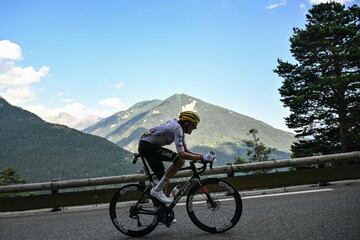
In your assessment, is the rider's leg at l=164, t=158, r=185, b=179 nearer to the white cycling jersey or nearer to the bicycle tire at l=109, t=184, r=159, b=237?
the white cycling jersey

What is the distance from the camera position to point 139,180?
1044 centimetres

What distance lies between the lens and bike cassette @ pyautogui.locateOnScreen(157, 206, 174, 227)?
5961mm

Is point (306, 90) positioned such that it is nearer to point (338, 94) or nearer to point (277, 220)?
point (338, 94)

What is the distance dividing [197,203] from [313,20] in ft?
120

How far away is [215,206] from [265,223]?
873mm

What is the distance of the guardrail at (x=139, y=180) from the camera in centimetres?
1045

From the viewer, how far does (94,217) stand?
8188 mm

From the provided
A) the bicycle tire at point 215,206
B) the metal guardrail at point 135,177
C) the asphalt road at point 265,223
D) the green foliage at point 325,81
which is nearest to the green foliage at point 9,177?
the green foliage at point 325,81

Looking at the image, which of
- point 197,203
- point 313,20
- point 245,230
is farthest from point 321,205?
point 313,20

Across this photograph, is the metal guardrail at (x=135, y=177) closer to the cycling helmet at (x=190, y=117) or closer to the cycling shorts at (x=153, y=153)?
the cycling shorts at (x=153, y=153)

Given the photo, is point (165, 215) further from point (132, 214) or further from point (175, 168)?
point (175, 168)

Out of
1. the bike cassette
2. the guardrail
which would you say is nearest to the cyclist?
the bike cassette

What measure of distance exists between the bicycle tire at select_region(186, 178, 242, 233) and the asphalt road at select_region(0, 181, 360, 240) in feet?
0.49

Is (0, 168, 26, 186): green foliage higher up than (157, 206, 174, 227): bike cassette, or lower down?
higher up
